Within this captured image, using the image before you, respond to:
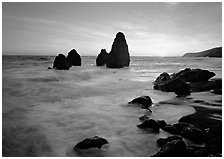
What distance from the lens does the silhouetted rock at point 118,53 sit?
1401 inches

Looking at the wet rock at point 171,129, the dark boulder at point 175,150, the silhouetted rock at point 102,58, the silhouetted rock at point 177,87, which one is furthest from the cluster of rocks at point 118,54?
the dark boulder at point 175,150

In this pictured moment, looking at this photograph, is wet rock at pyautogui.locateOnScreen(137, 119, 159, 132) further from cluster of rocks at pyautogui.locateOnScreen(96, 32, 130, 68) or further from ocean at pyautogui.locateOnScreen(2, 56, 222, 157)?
cluster of rocks at pyautogui.locateOnScreen(96, 32, 130, 68)

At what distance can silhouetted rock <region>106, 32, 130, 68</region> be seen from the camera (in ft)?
117

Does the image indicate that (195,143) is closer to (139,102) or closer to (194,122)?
(194,122)

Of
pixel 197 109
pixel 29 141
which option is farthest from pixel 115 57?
pixel 29 141

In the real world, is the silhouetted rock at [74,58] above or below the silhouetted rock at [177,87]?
above

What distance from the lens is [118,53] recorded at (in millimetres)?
35969

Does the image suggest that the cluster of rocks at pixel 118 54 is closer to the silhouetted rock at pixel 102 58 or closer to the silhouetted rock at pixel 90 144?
the silhouetted rock at pixel 102 58

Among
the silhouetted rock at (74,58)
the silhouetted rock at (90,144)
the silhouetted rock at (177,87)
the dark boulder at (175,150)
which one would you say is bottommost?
the silhouetted rock at (90,144)

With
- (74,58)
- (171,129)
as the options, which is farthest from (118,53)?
(171,129)

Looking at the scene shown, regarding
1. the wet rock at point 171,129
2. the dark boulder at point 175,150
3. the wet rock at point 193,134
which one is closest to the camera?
the dark boulder at point 175,150

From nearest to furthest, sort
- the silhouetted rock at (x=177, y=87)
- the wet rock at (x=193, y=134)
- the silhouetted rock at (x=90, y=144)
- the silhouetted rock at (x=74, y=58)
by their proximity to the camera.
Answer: the silhouetted rock at (x=90, y=144), the wet rock at (x=193, y=134), the silhouetted rock at (x=177, y=87), the silhouetted rock at (x=74, y=58)

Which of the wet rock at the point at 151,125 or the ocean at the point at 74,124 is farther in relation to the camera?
the wet rock at the point at 151,125

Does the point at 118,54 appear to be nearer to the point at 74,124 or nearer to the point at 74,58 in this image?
the point at 74,58
